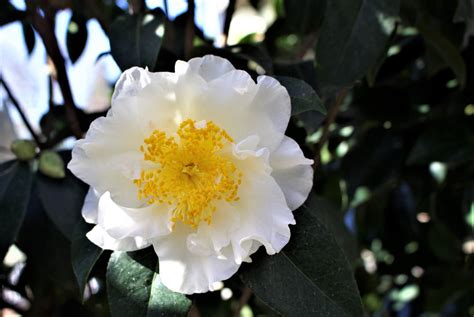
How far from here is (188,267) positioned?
73 cm

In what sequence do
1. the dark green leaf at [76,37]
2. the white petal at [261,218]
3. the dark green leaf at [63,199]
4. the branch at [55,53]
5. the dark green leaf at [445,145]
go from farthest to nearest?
the dark green leaf at [76,37] → the dark green leaf at [445,145] → the branch at [55,53] → the dark green leaf at [63,199] → the white petal at [261,218]

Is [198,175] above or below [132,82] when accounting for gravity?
below

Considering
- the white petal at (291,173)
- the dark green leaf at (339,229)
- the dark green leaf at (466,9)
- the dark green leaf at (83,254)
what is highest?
the dark green leaf at (466,9)

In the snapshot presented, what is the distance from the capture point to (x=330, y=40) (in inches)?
34.4

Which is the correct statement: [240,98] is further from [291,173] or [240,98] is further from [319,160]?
[319,160]

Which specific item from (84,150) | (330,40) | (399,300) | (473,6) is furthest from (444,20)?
(399,300)

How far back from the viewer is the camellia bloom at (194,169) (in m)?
0.71

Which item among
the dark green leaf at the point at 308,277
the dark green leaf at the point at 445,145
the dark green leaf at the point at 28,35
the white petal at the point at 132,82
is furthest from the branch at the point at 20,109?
the dark green leaf at the point at 445,145

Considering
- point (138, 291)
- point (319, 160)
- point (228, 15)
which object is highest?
point (228, 15)

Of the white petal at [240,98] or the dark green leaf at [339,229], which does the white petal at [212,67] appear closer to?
the white petal at [240,98]

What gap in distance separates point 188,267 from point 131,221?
3.4 inches

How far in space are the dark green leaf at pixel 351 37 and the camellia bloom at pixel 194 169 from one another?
182mm

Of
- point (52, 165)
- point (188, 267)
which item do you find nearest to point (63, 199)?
point (52, 165)

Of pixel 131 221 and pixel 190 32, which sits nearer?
pixel 131 221
